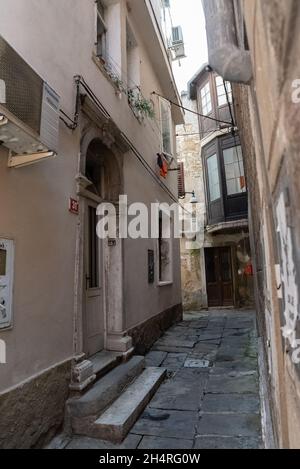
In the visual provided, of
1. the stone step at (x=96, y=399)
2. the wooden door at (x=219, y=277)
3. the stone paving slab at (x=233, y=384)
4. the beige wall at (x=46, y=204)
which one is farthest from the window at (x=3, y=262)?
the wooden door at (x=219, y=277)

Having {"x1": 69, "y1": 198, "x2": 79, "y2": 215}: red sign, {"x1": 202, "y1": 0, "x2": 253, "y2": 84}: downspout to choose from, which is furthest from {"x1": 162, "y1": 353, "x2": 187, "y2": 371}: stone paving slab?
{"x1": 202, "y1": 0, "x2": 253, "y2": 84}: downspout

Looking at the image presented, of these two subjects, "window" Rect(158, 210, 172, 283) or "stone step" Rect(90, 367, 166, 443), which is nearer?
"stone step" Rect(90, 367, 166, 443)

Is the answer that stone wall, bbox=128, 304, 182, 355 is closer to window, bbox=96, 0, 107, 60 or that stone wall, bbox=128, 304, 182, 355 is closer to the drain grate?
the drain grate

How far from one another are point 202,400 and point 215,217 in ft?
31.1

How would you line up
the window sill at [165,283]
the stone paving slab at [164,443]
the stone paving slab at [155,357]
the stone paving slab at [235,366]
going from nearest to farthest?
the stone paving slab at [164,443] < the stone paving slab at [235,366] < the stone paving slab at [155,357] < the window sill at [165,283]

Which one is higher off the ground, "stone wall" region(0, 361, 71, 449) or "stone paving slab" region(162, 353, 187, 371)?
"stone wall" region(0, 361, 71, 449)

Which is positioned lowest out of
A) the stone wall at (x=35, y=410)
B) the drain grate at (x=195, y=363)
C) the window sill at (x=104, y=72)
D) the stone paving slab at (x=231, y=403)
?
the stone paving slab at (x=231, y=403)

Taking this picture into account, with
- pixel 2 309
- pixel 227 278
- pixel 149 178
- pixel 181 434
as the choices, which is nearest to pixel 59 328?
pixel 2 309

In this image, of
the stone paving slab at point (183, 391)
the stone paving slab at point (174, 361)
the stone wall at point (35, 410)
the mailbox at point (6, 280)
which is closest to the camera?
the stone wall at point (35, 410)

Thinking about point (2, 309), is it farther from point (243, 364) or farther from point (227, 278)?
point (227, 278)

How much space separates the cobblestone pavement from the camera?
10.6 feet

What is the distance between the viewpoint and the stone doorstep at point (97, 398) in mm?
3428

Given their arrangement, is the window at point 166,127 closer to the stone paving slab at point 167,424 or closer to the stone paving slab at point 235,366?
the stone paving slab at point 235,366

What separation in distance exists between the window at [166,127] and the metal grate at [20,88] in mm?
6858
